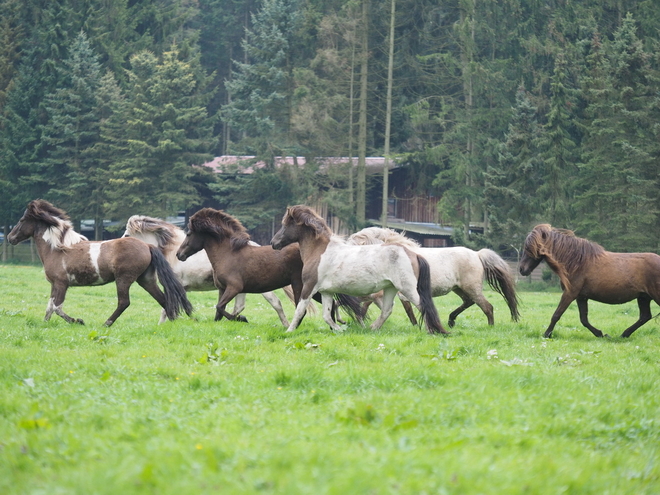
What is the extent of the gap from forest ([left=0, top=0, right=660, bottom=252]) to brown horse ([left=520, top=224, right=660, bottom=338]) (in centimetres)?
2099

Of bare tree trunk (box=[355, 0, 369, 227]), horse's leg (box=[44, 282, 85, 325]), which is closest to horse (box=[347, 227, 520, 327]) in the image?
horse's leg (box=[44, 282, 85, 325])

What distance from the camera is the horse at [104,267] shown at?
38.9ft

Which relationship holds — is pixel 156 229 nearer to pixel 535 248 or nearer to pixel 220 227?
pixel 220 227

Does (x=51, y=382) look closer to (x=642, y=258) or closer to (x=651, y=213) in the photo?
(x=642, y=258)

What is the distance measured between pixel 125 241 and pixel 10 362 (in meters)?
4.26

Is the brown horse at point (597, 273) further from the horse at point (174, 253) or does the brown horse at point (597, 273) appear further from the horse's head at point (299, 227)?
the horse at point (174, 253)

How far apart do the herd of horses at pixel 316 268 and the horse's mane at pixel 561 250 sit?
0.05 feet

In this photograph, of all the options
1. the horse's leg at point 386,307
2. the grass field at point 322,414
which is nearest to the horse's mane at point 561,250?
the grass field at point 322,414

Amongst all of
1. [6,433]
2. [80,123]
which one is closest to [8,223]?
[80,123]

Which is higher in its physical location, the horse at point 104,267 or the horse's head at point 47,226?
the horse's head at point 47,226

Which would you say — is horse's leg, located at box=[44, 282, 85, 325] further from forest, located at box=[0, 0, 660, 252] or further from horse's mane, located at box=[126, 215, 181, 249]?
forest, located at box=[0, 0, 660, 252]

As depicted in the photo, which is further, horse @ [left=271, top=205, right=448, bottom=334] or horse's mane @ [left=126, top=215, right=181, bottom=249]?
horse's mane @ [left=126, top=215, right=181, bottom=249]

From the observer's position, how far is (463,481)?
4.45 meters

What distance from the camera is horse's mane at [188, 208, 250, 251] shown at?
1227 cm
